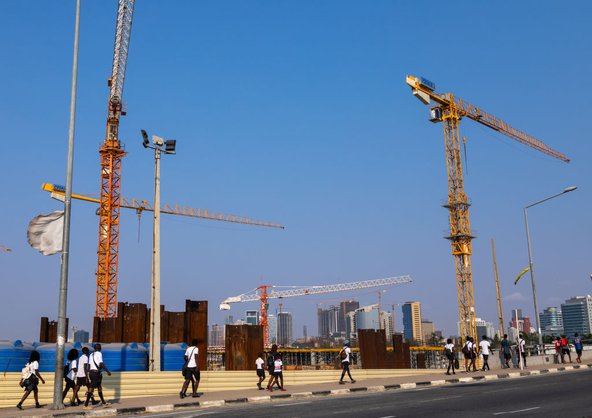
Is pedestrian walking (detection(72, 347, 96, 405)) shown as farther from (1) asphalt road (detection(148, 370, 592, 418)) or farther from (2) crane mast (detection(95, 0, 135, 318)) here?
(2) crane mast (detection(95, 0, 135, 318))

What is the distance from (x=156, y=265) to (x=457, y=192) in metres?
61.9

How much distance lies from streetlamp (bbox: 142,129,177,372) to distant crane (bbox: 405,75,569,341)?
5592 cm

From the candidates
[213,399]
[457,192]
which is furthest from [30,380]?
[457,192]

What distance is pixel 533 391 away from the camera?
62.0ft

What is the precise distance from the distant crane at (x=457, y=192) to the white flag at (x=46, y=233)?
61737 mm

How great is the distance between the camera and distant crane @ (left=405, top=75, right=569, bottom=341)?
74.6m

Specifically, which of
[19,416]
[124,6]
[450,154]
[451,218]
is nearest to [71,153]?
[19,416]

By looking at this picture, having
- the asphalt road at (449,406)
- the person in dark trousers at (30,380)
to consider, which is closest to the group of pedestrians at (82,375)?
the person in dark trousers at (30,380)

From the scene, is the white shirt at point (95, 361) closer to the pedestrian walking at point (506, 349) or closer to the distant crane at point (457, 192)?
the pedestrian walking at point (506, 349)

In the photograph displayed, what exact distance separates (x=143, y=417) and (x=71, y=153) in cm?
768

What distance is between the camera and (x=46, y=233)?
17.7m

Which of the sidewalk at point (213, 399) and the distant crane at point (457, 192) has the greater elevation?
the distant crane at point (457, 192)

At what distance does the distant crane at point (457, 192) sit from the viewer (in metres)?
74.6

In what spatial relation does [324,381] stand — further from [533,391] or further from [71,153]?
[71,153]
